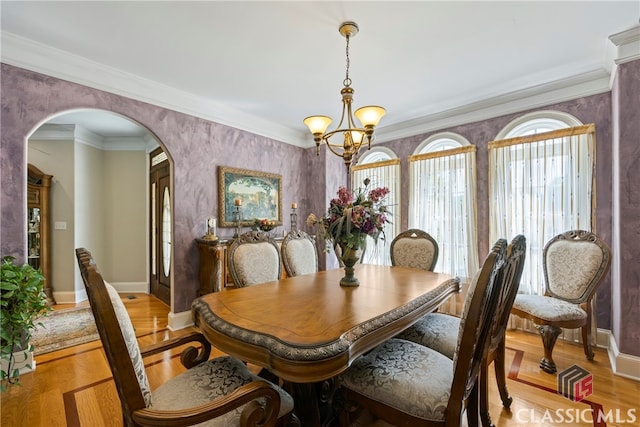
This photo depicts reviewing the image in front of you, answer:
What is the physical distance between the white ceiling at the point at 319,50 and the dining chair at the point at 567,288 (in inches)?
61.4

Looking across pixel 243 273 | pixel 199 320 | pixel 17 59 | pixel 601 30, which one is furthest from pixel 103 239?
pixel 601 30

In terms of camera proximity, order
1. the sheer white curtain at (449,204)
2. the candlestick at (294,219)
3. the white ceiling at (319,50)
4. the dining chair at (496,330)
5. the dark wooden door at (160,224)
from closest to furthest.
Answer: the dining chair at (496,330), the white ceiling at (319,50), the sheer white curtain at (449,204), the dark wooden door at (160,224), the candlestick at (294,219)

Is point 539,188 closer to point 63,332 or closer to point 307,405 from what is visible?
point 307,405

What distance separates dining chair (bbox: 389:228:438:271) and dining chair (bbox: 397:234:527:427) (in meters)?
0.73

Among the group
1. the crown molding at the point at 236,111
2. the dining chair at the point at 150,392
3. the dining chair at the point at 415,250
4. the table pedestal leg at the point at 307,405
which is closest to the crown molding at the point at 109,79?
the crown molding at the point at 236,111

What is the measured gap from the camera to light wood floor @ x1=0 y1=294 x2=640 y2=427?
1781 millimetres

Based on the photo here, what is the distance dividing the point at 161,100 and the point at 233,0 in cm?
172

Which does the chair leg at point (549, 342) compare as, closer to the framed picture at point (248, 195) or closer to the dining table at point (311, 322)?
the dining table at point (311, 322)

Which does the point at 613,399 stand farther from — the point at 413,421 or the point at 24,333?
the point at 24,333

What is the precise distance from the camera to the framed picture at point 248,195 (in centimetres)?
374

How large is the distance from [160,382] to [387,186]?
360 centimetres

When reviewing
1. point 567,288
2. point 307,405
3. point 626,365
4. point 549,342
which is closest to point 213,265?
point 307,405

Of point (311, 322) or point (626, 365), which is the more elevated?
point (311, 322)

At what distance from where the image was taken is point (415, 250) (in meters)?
2.97
